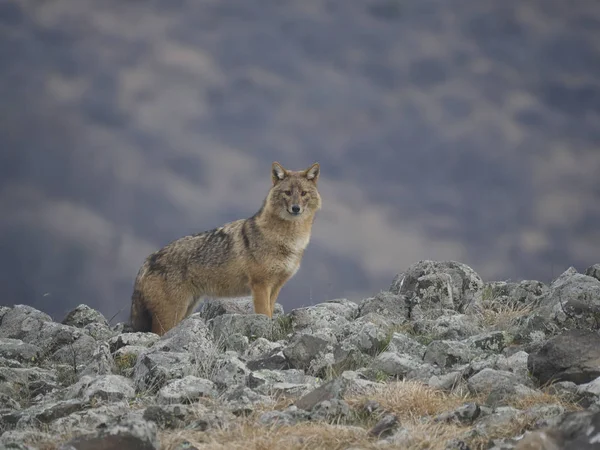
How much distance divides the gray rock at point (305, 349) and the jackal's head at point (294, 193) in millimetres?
5141

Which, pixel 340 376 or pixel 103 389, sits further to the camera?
pixel 103 389

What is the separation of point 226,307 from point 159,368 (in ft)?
16.7

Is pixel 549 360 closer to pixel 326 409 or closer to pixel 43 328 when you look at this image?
pixel 326 409

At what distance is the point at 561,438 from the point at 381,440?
5.65 feet

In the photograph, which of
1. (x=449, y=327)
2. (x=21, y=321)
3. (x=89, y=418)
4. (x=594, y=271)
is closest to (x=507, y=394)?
(x=89, y=418)

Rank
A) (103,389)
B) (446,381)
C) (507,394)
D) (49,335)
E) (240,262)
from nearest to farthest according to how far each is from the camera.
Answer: (507,394)
(446,381)
(103,389)
(49,335)
(240,262)

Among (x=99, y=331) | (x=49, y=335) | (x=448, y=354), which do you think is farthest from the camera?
(x=99, y=331)

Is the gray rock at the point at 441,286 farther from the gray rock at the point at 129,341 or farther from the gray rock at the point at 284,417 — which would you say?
the gray rock at the point at 284,417

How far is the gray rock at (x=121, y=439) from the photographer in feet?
19.7

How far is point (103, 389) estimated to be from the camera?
897cm

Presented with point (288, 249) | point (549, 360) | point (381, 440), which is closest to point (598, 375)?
point (549, 360)

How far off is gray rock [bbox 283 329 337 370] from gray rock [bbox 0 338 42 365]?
15.4 feet

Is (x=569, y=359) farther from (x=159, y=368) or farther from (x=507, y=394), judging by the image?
(x=159, y=368)

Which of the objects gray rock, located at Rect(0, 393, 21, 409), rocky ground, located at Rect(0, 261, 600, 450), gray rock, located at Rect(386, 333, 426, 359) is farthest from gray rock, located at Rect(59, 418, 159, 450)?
gray rock, located at Rect(386, 333, 426, 359)
